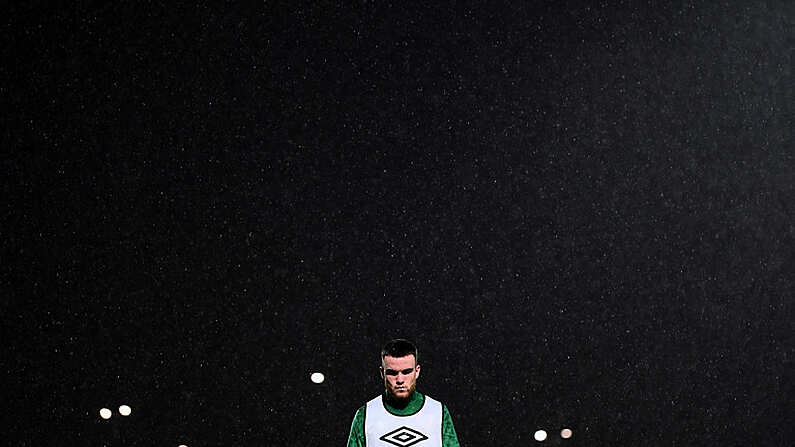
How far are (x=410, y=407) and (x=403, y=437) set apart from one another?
0.06 metres

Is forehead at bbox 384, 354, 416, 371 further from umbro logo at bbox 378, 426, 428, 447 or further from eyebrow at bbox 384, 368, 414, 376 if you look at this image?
umbro logo at bbox 378, 426, 428, 447

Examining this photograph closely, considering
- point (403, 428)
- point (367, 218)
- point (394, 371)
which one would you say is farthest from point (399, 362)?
point (367, 218)

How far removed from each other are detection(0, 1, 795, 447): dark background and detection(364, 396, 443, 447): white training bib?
1.28 feet

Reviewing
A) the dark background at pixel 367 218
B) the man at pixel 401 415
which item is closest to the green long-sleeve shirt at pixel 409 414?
the man at pixel 401 415

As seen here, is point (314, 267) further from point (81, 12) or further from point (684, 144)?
point (684, 144)

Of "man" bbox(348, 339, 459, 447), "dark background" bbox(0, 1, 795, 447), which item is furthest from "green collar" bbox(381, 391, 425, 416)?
"dark background" bbox(0, 1, 795, 447)

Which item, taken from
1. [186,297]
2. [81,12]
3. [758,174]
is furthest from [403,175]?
[758,174]

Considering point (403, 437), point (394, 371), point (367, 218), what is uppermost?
point (367, 218)

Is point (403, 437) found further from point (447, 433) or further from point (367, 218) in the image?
Result: point (367, 218)

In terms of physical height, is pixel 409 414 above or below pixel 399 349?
below

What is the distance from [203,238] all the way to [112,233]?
22 centimetres

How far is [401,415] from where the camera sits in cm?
158

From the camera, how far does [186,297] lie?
1923 mm

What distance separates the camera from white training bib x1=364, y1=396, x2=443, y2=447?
157 cm
